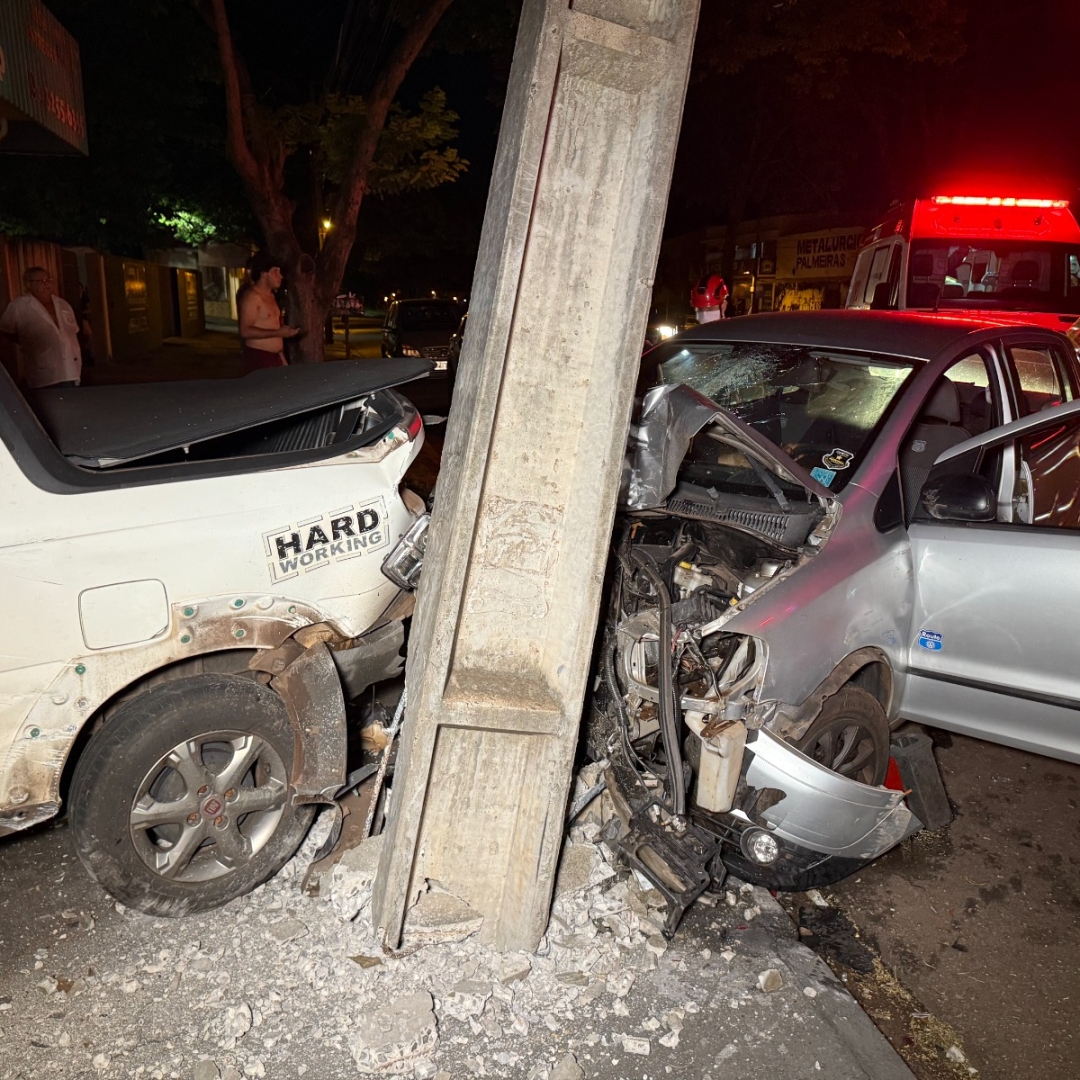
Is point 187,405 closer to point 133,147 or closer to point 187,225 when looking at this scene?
point 133,147

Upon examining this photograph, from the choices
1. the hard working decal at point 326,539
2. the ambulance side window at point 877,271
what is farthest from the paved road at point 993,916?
the ambulance side window at point 877,271

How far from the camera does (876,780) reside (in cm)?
356

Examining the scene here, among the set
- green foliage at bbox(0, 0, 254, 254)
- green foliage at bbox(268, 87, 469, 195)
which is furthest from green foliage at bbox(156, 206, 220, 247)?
green foliage at bbox(268, 87, 469, 195)

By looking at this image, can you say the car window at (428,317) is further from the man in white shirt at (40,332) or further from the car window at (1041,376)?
the car window at (1041,376)

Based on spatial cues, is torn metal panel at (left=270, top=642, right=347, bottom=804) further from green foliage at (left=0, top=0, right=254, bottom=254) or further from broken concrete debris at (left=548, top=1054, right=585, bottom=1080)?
green foliage at (left=0, top=0, right=254, bottom=254)

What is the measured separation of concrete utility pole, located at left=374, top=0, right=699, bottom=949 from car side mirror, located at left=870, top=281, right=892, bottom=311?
8.36 meters

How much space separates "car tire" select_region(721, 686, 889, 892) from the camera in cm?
323

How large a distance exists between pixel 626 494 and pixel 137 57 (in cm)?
1310

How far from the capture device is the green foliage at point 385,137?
1124 cm

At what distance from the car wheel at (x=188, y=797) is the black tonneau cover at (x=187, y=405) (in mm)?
791

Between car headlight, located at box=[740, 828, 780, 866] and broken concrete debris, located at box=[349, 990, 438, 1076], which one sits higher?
car headlight, located at box=[740, 828, 780, 866]

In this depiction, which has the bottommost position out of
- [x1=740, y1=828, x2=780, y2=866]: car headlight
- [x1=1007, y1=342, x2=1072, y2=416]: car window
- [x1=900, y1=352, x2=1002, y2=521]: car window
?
[x1=740, y1=828, x2=780, y2=866]: car headlight

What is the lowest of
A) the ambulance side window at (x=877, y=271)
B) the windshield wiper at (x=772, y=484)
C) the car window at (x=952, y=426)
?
the windshield wiper at (x=772, y=484)

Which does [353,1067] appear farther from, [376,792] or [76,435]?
[76,435]
